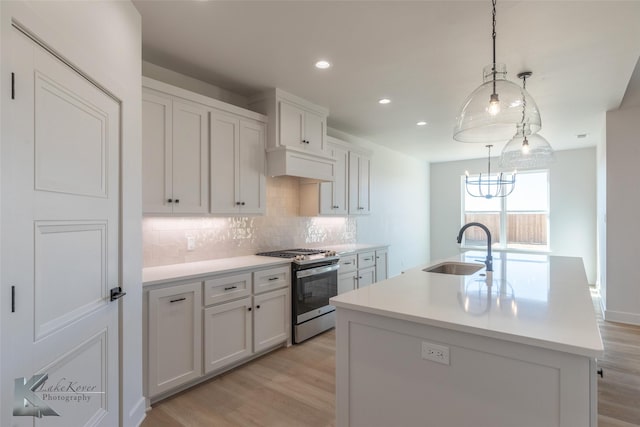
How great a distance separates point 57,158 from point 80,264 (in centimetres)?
50

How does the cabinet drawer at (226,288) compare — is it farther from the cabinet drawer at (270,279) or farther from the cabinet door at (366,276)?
the cabinet door at (366,276)

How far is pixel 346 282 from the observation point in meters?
4.10

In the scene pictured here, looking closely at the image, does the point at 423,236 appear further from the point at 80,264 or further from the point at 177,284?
the point at 80,264

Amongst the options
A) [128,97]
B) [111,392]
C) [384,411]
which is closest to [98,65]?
[128,97]

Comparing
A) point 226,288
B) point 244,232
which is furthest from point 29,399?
point 244,232

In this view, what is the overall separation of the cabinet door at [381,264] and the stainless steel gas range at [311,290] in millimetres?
1066

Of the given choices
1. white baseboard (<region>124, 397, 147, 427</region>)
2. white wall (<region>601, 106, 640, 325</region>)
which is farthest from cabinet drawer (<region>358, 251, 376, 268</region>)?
white wall (<region>601, 106, 640, 325</region>)

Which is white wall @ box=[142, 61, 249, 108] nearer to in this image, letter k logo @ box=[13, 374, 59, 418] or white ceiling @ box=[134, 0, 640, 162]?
white ceiling @ box=[134, 0, 640, 162]

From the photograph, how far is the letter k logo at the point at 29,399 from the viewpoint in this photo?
1130mm

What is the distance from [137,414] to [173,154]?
5.98ft

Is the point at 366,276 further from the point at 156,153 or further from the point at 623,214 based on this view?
the point at 623,214

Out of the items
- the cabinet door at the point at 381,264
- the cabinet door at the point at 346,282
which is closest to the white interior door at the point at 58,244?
the cabinet door at the point at 346,282

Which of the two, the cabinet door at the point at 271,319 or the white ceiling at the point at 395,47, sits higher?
the white ceiling at the point at 395,47

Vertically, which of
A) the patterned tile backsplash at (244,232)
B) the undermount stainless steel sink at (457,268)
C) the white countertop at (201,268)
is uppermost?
the patterned tile backsplash at (244,232)
